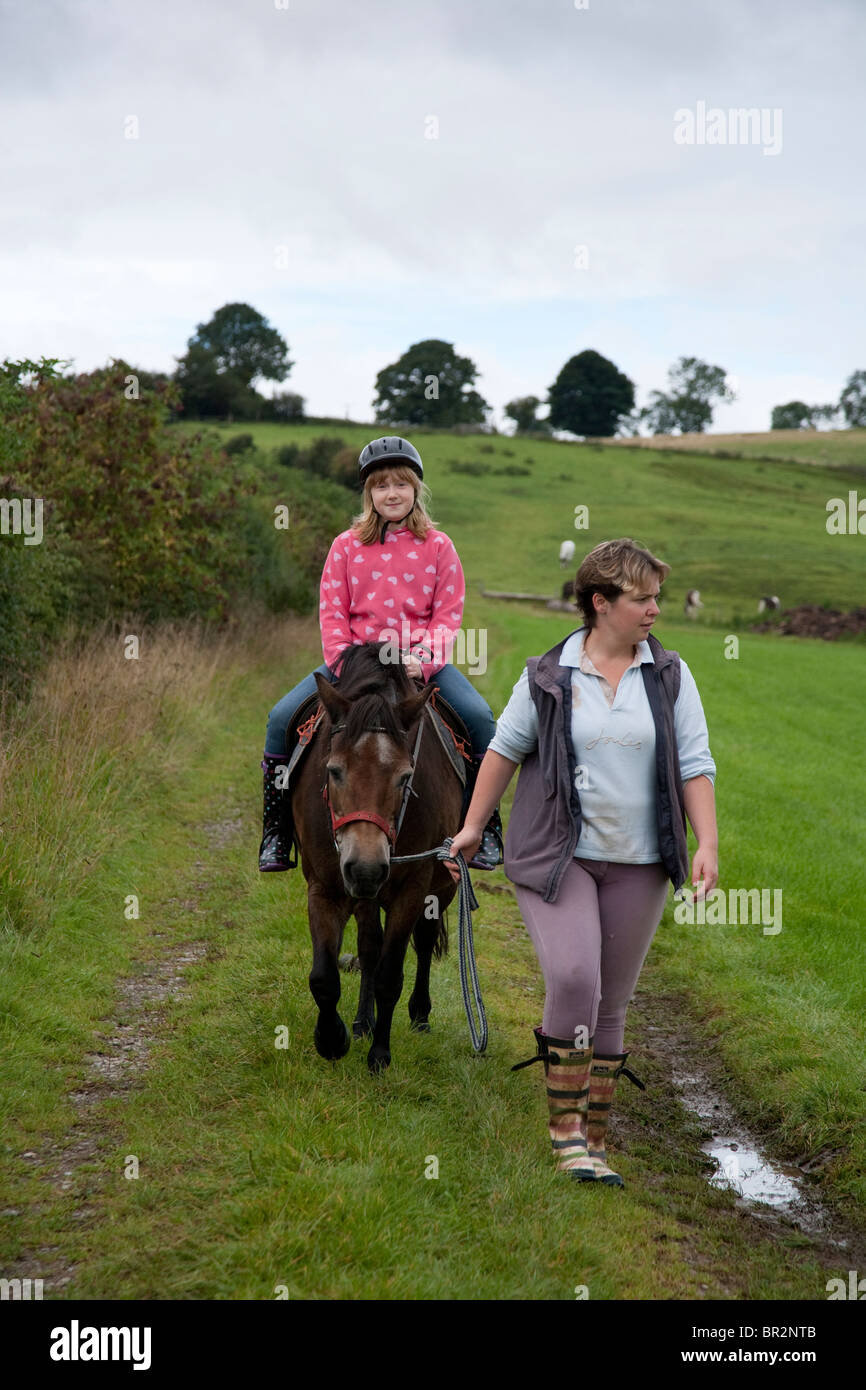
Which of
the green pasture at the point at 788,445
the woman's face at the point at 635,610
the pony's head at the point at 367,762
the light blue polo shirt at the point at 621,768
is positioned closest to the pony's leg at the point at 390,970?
the pony's head at the point at 367,762

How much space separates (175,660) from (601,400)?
352 feet

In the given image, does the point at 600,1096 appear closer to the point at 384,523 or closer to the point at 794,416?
the point at 384,523

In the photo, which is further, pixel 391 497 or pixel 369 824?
pixel 391 497

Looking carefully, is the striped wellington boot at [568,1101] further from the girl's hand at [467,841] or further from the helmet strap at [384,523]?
the helmet strap at [384,523]

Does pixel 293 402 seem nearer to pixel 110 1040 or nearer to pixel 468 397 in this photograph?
pixel 468 397

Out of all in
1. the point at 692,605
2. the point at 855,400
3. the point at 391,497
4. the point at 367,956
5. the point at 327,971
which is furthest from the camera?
the point at 855,400

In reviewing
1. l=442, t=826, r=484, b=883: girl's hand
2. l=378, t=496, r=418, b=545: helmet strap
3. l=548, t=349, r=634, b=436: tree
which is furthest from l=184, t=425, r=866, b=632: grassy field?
l=442, t=826, r=484, b=883: girl's hand

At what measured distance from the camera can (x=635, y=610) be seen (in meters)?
4.50

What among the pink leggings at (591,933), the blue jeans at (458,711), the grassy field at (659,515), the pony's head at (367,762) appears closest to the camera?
the pink leggings at (591,933)

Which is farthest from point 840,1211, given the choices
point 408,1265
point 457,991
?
point 457,991

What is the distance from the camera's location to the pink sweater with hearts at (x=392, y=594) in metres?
5.82

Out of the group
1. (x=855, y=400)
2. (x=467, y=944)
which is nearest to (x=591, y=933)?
(x=467, y=944)

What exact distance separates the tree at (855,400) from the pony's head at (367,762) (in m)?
151

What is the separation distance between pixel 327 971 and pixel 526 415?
116587 millimetres
